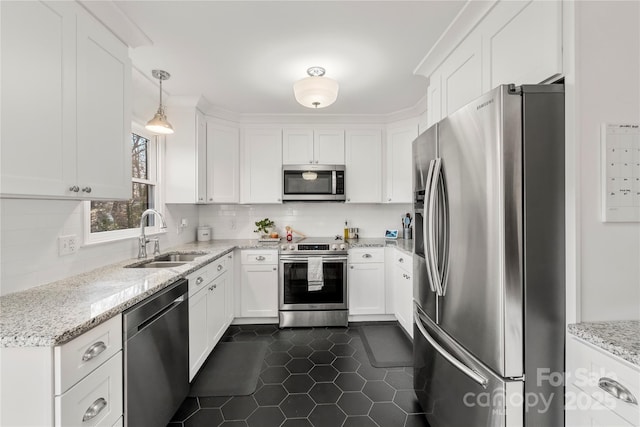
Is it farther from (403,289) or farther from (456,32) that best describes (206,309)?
(456,32)

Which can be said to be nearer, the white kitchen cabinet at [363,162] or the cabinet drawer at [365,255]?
the cabinet drawer at [365,255]

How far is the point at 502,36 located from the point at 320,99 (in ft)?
4.00

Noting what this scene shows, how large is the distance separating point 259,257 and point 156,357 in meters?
1.64

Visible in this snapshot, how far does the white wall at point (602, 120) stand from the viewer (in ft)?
3.46

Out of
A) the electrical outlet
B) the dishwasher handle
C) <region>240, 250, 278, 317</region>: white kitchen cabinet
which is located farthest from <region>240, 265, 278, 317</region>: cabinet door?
the electrical outlet

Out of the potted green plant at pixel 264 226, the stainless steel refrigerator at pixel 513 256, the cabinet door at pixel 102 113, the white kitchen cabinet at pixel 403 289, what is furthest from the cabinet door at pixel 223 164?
the stainless steel refrigerator at pixel 513 256

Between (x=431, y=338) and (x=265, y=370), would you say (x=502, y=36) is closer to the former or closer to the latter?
(x=431, y=338)

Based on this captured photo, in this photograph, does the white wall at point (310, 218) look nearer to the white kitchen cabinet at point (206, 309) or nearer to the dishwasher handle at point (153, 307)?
the white kitchen cabinet at point (206, 309)

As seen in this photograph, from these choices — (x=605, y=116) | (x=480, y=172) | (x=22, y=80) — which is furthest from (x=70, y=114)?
(x=605, y=116)

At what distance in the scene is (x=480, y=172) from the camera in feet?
3.92

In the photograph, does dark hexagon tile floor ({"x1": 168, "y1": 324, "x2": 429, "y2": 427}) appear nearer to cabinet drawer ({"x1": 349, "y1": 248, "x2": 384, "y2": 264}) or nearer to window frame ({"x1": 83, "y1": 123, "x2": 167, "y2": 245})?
cabinet drawer ({"x1": 349, "y1": 248, "x2": 384, "y2": 264})

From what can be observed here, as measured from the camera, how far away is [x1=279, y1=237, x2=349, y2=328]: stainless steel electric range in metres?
3.07

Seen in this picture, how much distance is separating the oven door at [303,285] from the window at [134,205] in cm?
141

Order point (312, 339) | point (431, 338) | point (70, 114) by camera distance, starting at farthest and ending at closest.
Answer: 1. point (312, 339)
2. point (431, 338)
3. point (70, 114)
